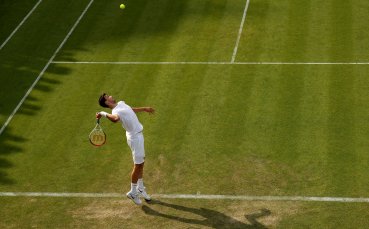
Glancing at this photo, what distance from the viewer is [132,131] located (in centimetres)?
1414

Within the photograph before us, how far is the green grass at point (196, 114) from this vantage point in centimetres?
1451

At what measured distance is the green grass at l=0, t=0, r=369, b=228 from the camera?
14508 millimetres

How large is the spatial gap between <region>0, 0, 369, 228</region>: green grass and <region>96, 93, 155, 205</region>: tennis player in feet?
1.51

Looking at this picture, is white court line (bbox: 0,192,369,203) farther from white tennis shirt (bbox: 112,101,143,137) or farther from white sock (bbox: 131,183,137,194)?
white tennis shirt (bbox: 112,101,143,137)

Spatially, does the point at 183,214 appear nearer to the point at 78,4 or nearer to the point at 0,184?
the point at 0,184

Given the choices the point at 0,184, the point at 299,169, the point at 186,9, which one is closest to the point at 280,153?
the point at 299,169

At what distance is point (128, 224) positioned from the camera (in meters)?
14.0

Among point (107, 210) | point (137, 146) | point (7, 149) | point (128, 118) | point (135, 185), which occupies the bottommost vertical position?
point (7, 149)

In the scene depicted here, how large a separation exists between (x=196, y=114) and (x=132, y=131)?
405cm

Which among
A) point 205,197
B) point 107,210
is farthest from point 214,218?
point 107,210

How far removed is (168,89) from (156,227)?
6244 millimetres

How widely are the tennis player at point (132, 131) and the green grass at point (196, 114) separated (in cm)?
46

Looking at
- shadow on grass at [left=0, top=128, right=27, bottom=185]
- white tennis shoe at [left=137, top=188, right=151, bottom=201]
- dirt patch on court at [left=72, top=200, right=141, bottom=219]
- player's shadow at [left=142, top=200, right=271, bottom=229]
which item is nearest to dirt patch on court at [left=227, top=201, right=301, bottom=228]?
player's shadow at [left=142, top=200, right=271, bottom=229]

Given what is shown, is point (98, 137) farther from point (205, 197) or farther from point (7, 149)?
point (205, 197)
